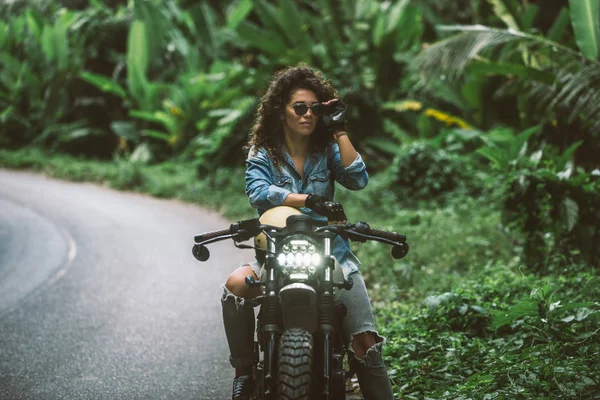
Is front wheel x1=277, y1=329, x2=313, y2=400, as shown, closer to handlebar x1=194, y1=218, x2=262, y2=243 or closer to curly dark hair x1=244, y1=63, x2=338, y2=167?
handlebar x1=194, y1=218, x2=262, y2=243

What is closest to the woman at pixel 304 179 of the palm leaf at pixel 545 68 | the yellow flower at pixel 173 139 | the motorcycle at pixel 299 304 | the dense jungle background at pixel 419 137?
the motorcycle at pixel 299 304

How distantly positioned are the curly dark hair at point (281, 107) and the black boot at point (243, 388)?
1.09 metres

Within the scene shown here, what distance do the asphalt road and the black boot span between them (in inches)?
39.3

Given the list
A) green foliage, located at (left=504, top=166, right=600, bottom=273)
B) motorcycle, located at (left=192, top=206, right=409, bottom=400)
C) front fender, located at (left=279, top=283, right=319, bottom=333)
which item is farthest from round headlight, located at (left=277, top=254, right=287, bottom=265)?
green foliage, located at (left=504, top=166, right=600, bottom=273)

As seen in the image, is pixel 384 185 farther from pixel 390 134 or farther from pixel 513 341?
pixel 513 341

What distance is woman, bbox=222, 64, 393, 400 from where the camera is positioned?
294cm

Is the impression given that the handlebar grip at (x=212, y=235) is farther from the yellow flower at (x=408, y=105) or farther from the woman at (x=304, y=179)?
the yellow flower at (x=408, y=105)

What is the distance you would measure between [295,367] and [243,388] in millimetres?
725

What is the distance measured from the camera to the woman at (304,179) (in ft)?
9.65

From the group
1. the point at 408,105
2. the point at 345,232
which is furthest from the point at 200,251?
the point at 408,105

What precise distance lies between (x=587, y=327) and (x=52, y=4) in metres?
23.4

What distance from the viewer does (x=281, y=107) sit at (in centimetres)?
328

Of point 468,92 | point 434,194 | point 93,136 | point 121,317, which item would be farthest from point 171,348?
point 93,136

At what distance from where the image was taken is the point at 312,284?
8.69 feet
